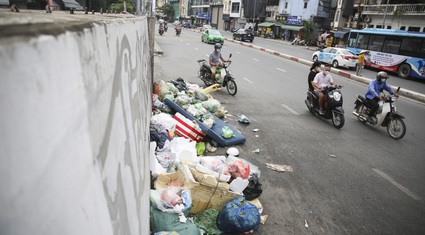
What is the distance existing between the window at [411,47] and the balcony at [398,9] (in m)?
16.2

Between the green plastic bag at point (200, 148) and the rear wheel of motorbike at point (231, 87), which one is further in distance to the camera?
the rear wheel of motorbike at point (231, 87)

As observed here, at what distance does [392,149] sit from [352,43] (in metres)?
18.4

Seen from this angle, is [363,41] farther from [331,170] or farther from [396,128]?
[331,170]

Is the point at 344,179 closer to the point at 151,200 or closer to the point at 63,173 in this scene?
the point at 151,200

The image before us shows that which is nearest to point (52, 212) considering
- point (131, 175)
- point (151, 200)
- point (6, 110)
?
point (6, 110)

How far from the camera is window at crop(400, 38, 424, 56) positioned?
16.3 meters

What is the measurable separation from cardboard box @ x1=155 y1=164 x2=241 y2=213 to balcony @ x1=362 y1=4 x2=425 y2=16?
34919mm

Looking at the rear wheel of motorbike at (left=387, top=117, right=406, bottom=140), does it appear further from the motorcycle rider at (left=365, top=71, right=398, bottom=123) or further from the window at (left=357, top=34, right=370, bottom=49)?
the window at (left=357, top=34, right=370, bottom=49)

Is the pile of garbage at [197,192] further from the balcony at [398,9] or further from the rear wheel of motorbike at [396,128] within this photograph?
the balcony at [398,9]

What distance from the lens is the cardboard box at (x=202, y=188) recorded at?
3.26 metres

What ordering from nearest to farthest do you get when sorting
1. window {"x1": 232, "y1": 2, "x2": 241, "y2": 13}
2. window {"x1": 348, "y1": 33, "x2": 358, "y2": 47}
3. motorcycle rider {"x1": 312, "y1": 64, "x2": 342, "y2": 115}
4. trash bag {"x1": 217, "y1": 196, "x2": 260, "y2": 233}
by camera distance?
trash bag {"x1": 217, "y1": 196, "x2": 260, "y2": 233} → motorcycle rider {"x1": 312, "y1": 64, "x2": 342, "y2": 115} → window {"x1": 348, "y1": 33, "x2": 358, "y2": 47} → window {"x1": 232, "y1": 2, "x2": 241, "y2": 13}

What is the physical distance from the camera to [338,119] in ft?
22.7

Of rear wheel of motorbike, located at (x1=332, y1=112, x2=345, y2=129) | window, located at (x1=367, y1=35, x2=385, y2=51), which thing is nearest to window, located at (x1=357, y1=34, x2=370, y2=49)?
window, located at (x1=367, y1=35, x2=385, y2=51)

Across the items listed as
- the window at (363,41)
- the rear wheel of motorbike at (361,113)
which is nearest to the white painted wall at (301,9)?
the window at (363,41)
